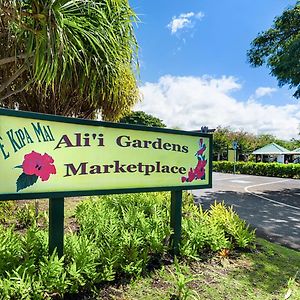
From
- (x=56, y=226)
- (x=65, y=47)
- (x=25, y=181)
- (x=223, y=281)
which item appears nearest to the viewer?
(x=25, y=181)

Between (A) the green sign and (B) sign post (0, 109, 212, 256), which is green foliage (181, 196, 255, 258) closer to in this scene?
(B) sign post (0, 109, 212, 256)

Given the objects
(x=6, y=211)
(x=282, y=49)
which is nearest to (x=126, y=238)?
(x=6, y=211)

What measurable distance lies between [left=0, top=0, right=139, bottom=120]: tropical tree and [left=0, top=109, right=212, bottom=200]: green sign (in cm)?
88

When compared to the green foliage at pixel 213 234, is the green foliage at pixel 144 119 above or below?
above

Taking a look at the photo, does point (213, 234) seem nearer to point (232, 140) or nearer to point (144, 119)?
point (232, 140)

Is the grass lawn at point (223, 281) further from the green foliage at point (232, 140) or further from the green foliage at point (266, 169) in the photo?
the green foliage at point (232, 140)

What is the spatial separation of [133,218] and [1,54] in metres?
3.16

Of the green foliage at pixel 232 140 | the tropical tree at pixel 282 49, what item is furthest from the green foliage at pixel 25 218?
the green foliage at pixel 232 140

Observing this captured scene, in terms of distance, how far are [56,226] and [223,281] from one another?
1787mm

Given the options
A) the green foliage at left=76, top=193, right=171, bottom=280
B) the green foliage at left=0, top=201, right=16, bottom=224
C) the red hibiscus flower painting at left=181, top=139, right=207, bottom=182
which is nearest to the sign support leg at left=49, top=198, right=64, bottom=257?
the green foliage at left=76, top=193, right=171, bottom=280

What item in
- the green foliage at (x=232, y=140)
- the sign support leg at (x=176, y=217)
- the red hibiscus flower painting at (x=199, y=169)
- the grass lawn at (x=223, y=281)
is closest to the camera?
the grass lawn at (x=223, y=281)

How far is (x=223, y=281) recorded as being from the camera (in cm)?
299

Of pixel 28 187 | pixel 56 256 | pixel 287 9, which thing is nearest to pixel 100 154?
pixel 28 187

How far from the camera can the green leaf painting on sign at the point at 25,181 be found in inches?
96.3
